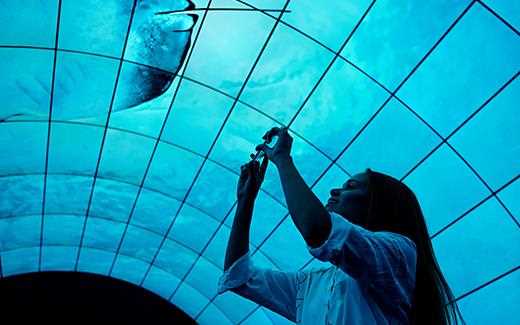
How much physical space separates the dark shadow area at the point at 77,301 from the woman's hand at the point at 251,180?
17.0m

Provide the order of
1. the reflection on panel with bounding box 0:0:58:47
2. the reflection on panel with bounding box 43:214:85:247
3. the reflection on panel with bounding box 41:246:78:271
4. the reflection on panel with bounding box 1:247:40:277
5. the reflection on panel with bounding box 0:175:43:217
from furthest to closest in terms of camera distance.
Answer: the reflection on panel with bounding box 41:246:78:271, the reflection on panel with bounding box 1:247:40:277, the reflection on panel with bounding box 43:214:85:247, the reflection on panel with bounding box 0:175:43:217, the reflection on panel with bounding box 0:0:58:47

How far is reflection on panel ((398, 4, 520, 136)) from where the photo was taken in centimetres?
736

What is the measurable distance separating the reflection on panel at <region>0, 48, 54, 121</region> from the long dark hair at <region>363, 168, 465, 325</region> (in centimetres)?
852

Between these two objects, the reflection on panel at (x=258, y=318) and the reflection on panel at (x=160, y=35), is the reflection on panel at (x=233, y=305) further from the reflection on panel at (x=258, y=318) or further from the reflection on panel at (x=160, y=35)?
the reflection on panel at (x=160, y=35)

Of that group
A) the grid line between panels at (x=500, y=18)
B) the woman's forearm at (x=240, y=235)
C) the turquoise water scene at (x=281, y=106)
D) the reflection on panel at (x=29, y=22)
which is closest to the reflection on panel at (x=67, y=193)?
the turquoise water scene at (x=281, y=106)

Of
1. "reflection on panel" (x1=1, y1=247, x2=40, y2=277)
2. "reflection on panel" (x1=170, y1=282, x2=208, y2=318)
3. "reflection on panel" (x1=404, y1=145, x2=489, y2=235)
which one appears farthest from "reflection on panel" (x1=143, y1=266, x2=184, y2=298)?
"reflection on panel" (x1=404, y1=145, x2=489, y2=235)

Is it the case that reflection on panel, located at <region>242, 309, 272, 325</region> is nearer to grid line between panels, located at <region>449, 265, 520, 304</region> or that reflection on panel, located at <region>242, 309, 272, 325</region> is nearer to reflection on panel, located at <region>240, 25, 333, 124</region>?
grid line between panels, located at <region>449, 265, 520, 304</region>

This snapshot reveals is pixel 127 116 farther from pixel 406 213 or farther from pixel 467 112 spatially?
pixel 406 213

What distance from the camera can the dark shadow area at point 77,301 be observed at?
59.6ft

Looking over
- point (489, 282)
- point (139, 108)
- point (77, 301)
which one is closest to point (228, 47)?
point (139, 108)

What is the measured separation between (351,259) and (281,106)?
8.08 meters

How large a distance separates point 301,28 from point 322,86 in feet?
4.59

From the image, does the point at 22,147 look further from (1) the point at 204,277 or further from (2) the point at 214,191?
(1) the point at 204,277

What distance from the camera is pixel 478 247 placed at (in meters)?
9.66
